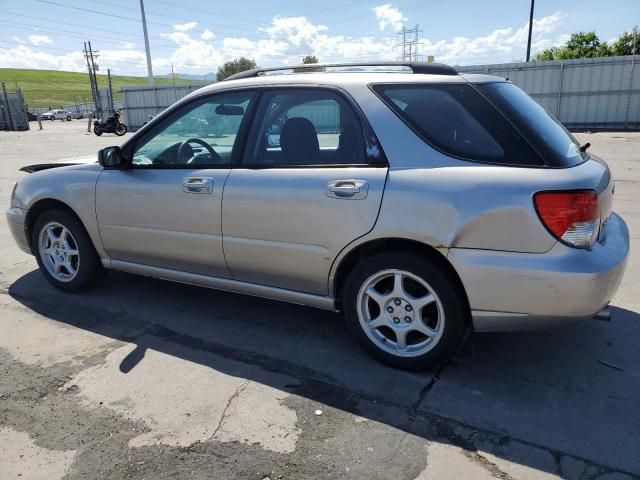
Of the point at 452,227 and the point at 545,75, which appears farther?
the point at 545,75

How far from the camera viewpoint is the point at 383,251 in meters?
3.05

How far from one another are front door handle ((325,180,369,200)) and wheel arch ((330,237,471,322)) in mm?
278

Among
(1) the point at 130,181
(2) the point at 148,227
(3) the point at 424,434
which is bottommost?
(3) the point at 424,434

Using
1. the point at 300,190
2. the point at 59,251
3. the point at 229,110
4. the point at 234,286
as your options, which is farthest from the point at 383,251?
the point at 59,251

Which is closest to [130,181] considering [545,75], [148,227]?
[148,227]

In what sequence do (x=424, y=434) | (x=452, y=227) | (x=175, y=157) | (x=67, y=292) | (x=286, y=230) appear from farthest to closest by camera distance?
(x=67, y=292) < (x=175, y=157) < (x=286, y=230) < (x=452, y=227) < (x=424, y=434)

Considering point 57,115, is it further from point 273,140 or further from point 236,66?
point 273,140

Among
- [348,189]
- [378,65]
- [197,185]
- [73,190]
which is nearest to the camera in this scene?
[348,189]

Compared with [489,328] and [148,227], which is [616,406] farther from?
[148,227]

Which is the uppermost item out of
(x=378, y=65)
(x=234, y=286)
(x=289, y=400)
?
(x=378, y=65)

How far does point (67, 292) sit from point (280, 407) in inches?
104

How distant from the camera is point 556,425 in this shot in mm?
2602

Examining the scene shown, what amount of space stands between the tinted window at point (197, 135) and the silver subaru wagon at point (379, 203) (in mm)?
11

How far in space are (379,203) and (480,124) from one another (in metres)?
0.70
